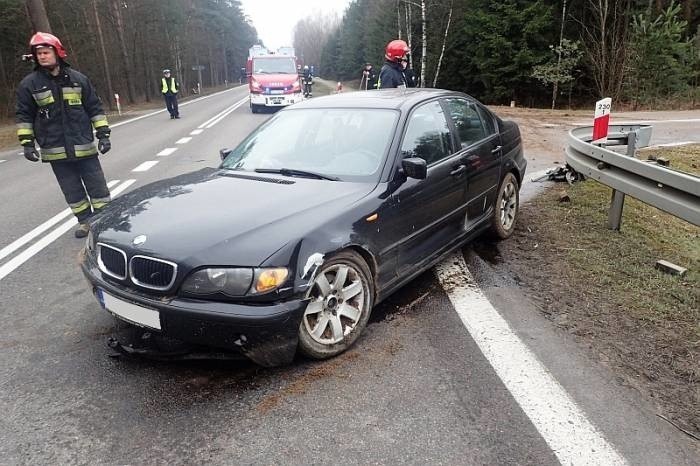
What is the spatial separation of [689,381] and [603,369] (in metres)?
0.45

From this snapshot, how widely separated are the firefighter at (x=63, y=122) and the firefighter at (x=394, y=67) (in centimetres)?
424

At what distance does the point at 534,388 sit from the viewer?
2.76 metres

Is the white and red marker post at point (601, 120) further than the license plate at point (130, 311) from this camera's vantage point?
Yes

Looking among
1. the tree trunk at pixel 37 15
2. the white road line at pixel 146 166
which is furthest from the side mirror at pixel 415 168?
the tree trunk at pixel 37 15

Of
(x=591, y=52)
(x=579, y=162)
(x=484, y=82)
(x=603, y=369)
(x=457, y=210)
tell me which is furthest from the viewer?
(x=484, y=82)

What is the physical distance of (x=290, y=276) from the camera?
2.73m

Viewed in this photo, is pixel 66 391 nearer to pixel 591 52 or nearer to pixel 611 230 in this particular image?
pixel 611 230

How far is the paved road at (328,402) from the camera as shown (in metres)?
2.31

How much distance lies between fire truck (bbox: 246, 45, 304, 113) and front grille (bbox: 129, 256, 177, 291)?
18575mm

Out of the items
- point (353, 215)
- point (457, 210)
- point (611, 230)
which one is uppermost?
point (353, 215)

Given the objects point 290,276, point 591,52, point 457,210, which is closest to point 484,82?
point 591,52

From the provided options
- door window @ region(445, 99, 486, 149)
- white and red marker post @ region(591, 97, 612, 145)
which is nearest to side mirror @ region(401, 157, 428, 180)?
door window @ region(445, 99, 486, 149)

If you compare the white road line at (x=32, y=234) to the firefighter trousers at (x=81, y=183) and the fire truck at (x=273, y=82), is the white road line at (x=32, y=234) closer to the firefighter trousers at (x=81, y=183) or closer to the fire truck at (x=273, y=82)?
the firefighter trousers at (x=81, y=183)

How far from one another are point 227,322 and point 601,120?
502cm
